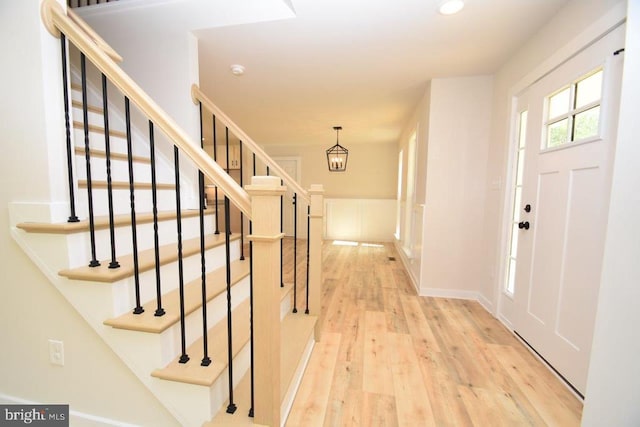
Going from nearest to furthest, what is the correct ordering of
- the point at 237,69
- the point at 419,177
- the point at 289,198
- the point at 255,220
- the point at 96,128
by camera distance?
the point at 255,220 < the point at 96,128 < the point at 237,69 < the point at 419,177 < the point at 289,198

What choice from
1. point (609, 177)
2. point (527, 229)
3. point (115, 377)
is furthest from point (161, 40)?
point (527, 229)

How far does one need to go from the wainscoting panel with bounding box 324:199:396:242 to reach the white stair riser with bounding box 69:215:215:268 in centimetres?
434

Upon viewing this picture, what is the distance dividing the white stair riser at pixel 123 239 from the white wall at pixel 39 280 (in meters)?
0.20

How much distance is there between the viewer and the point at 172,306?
128 centimetres

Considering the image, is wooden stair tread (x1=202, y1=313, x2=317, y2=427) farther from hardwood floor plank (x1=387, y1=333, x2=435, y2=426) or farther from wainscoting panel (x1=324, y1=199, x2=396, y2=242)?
wainscoting panel (x1=324, y1=199, x2=396, y2=242)

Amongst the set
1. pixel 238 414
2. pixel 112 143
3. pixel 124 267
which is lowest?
pixel 238 414

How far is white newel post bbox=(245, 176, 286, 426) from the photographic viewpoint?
0.96 meters

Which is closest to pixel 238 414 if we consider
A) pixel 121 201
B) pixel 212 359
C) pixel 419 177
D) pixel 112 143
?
pixel 212 359

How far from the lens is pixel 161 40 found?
6.68ft

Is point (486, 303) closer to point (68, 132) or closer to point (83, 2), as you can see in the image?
point (68, 132)

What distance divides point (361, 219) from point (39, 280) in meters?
5.34

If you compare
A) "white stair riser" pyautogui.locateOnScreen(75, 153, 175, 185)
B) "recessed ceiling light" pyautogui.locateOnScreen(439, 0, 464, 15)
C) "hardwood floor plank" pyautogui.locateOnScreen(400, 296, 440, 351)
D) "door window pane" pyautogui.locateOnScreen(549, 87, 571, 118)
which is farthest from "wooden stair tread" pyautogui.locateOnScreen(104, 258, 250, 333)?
"door window pane" pyautogui.locateOnScreen(549, 87, 571, 118)

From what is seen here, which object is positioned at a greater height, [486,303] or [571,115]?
[571,115]

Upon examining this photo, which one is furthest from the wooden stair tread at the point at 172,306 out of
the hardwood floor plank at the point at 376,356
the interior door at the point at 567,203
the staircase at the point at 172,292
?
the interior door at the point at 567,203
